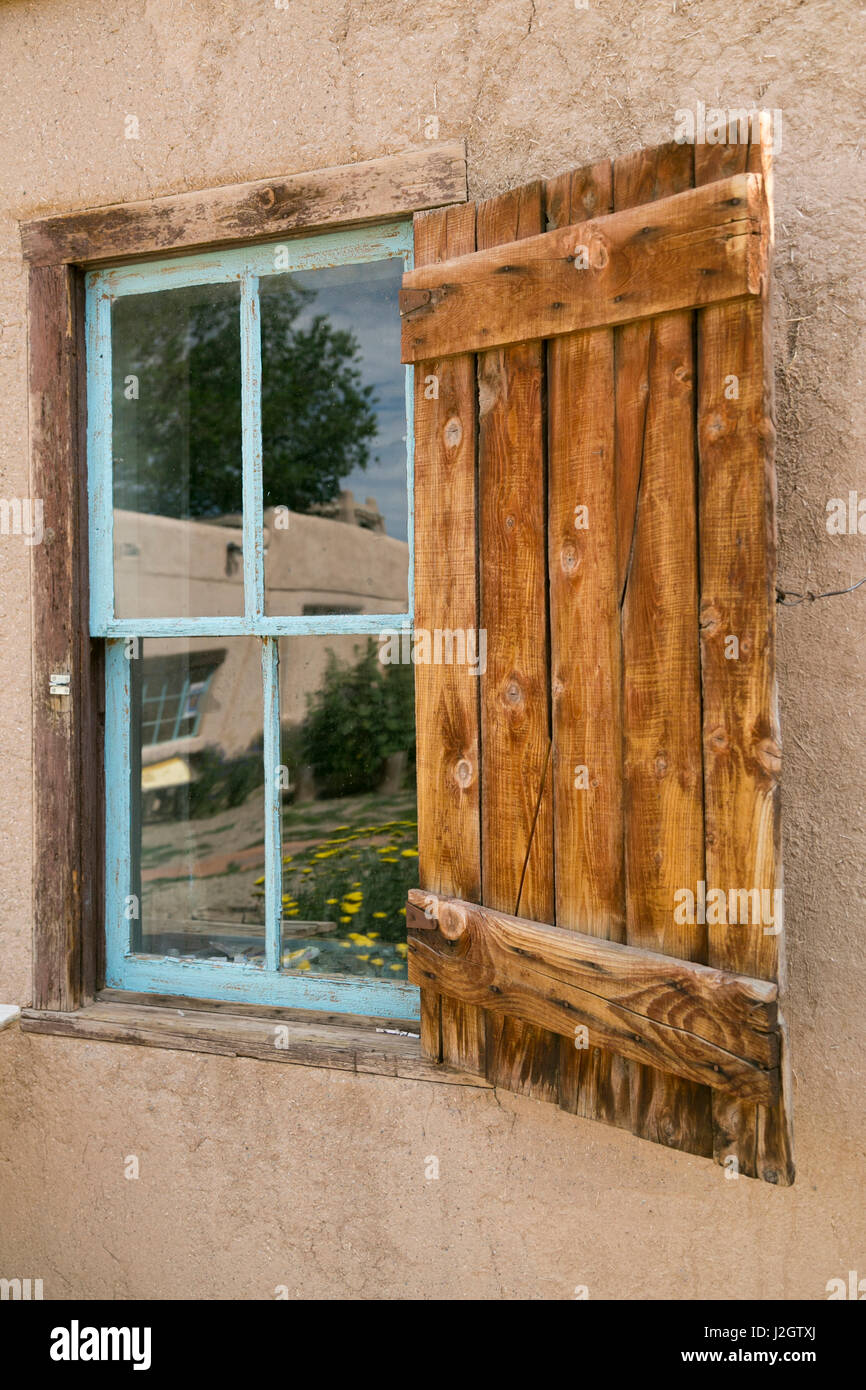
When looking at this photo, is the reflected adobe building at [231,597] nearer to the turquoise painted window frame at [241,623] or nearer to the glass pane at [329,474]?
the glass pane at [329,474]

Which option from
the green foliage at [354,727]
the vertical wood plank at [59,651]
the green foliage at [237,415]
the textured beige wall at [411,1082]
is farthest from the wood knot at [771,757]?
the green foliage at [354,727]

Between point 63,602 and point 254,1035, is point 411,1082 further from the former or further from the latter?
point 63,602

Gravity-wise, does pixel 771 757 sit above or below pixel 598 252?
below

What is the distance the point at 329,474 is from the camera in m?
6.44

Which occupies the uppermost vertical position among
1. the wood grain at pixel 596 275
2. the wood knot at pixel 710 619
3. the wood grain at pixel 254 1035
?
the wood grain at pixel 596 275

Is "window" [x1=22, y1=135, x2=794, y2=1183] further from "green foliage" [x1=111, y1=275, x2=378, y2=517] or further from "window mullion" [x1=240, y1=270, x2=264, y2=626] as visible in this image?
"green foliage" [x1=111, y1=275, x2=378, y2=517]

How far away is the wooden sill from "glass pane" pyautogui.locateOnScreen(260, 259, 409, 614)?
335 centimetres

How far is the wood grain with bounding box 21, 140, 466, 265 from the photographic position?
1945mm

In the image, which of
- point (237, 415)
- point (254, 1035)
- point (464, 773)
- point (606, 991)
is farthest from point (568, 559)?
point (237, 415)

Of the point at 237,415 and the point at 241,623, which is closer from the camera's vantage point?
the point at 241,623

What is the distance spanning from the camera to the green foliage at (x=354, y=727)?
5348mm

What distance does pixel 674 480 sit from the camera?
1.50 metres

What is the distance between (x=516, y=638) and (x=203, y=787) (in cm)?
409

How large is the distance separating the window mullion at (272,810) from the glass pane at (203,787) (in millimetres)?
516
